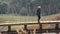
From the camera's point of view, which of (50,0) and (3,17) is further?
(50,0)

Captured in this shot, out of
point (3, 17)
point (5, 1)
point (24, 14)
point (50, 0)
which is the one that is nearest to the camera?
point (3, 17)

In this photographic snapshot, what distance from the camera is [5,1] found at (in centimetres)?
1308

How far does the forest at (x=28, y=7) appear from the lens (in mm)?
12434

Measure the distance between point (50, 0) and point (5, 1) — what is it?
3590mm

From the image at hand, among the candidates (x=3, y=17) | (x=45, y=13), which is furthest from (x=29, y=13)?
(x=3, y=17)

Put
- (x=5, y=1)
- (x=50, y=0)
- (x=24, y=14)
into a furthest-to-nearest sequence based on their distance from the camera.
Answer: (x=50, y=0) < (x=5, y=1) < (x=24, y=14)

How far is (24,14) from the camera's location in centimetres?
1216

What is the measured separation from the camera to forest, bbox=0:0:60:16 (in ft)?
40.8

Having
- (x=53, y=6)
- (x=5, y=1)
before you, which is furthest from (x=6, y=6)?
(x=53, y=6)

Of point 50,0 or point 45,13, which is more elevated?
point 50,0

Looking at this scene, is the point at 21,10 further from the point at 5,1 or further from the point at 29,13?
the point at 5,1

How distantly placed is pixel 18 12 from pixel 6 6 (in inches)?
41.9

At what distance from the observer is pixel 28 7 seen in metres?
13.1

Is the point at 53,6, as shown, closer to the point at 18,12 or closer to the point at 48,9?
the point at 48,9
